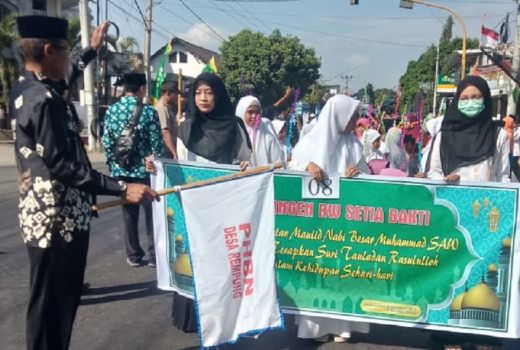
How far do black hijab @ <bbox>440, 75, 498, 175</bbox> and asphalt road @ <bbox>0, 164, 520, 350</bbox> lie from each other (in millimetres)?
1262

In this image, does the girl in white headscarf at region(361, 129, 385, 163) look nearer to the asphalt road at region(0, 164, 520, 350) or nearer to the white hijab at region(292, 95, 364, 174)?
the asphalt road at region(0, 164, 520, 350)

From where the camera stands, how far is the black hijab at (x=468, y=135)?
11.5 feet

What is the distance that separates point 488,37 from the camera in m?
22.9

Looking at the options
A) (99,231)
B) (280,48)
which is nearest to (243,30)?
(280,48)

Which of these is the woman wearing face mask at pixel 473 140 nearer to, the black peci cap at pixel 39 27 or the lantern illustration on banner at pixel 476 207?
the lantern illustration on banner at pixel 476 207

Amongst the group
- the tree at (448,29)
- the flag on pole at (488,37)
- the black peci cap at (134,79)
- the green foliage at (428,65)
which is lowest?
the black peci cap at (134,79)

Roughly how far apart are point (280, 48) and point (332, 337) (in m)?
39.3

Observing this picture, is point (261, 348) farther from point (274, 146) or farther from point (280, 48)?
point (280, 48)

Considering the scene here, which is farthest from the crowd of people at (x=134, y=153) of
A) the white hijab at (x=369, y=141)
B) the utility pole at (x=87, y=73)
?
the utility pole at (x=87, y=73)

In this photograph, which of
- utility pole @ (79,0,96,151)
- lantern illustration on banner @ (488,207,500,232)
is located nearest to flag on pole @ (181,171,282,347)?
lantern illustration on banner @ (488,207,500,232)

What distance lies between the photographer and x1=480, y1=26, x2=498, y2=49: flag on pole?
74.6 ft

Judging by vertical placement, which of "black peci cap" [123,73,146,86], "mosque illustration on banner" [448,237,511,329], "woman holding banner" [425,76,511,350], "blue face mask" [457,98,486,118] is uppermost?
"black peci cap" [123,73,146,86]

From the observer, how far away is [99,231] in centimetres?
714

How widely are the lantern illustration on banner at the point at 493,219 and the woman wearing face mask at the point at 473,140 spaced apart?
315 mm
